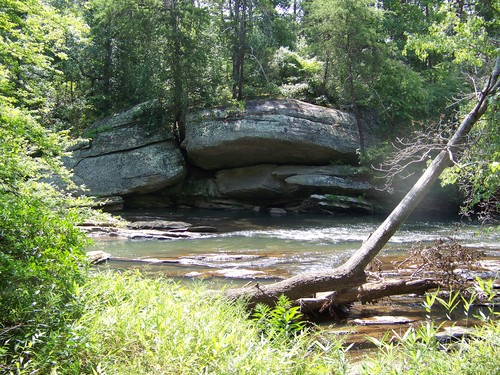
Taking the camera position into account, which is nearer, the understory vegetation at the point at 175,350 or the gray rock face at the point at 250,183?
the understory vegetation at the point at 175,350

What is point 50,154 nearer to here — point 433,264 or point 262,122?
point 433,264

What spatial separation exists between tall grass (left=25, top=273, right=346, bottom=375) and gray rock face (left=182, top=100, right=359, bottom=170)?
54.1ft

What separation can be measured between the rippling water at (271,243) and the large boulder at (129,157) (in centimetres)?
188

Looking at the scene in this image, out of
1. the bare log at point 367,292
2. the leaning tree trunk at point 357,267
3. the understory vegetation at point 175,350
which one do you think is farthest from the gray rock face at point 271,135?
the understory vegetation at point 175,350

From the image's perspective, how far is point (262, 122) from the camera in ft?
67.1

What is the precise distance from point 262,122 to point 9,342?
1766 centimetres

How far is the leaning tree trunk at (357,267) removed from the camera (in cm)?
588

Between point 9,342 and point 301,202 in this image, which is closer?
point 9,342

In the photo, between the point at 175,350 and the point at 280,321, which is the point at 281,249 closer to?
the point at 280,321

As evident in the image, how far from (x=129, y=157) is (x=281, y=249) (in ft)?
37.4

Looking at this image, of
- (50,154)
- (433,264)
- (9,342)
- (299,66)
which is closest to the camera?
(9,342)

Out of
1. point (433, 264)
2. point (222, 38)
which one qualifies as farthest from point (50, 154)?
point (222, 38)

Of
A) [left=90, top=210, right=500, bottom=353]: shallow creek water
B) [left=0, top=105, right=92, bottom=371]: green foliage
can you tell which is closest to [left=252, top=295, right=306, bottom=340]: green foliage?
[left=90, top=210, right=500, bottom=353]: shallow creek water

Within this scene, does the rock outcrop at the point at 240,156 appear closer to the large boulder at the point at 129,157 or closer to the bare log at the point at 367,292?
the large boulder at the point at 129,157
